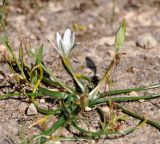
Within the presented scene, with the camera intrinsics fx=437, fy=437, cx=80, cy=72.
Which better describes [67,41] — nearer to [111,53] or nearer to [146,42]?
[111,53]

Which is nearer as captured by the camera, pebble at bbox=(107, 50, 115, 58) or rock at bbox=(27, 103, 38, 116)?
rock at bbox=(27, 103, 38, 116)

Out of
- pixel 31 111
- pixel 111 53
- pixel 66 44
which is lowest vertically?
pixel 31 111

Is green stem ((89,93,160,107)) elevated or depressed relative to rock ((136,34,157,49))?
depressed

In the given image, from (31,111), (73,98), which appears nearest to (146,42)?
(73,98)

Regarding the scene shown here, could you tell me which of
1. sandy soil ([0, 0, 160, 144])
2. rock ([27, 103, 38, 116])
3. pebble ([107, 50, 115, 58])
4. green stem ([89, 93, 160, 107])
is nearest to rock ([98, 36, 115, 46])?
sandy soil ([0, 0, 160, 144])

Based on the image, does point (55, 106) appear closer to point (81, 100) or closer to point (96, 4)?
point (81, 100)

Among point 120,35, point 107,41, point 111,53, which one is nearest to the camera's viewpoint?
point 120,35

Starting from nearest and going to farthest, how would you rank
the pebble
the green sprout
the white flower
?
the green sprout, the white flower, the pebble

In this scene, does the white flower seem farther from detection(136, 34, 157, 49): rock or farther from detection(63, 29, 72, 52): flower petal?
detection(136, 34, 157, 49): rock

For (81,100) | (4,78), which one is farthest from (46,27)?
(81,100)

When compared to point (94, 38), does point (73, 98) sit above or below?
below

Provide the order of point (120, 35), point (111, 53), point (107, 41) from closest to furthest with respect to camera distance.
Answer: point (120, 35) → point (111, 53) → point (107, 41)
